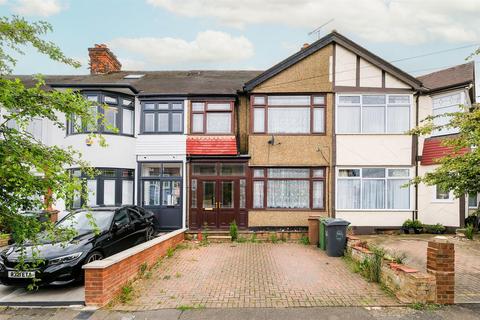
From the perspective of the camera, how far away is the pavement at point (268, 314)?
224 inches

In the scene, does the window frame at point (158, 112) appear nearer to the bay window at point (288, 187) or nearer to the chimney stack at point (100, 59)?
the bay window at point (288, 187)

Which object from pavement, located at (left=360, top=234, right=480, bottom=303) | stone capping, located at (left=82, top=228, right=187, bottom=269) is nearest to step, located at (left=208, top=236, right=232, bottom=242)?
stone capping, located at (left=82, top=228, right=187, bottom=269)

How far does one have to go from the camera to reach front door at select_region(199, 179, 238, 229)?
46.0 feet

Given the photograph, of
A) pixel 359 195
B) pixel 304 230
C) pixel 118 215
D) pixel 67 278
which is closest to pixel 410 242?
pixel 359 195

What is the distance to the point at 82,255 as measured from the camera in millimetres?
7152

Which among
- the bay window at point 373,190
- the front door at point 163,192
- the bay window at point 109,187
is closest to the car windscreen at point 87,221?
the bay window at point 109,187

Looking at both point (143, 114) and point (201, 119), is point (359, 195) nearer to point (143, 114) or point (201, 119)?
point (201, 119)

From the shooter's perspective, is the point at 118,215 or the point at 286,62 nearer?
the point at 118,215

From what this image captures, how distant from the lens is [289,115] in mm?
14148

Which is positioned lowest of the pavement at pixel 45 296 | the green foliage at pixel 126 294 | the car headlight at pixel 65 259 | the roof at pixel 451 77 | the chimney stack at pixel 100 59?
the pavement at pixel 45 296

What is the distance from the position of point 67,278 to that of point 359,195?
37.2ft

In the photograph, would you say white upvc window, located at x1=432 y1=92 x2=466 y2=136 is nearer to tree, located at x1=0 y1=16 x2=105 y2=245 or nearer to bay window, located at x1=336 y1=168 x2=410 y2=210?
bay window, located at x1=336 y1=168 x2=410 y2=210

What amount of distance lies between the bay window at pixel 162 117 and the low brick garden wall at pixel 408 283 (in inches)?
396

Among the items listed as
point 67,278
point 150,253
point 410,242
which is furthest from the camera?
point 410,242
